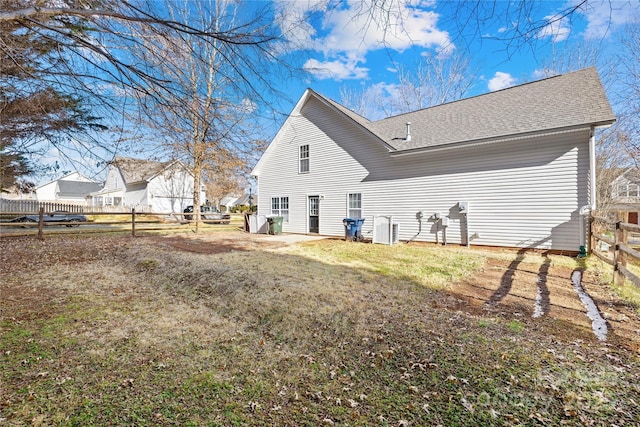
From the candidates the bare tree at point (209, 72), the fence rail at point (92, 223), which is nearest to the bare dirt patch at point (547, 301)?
the bare tree at point (209, 72)

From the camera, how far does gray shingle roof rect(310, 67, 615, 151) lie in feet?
27.2

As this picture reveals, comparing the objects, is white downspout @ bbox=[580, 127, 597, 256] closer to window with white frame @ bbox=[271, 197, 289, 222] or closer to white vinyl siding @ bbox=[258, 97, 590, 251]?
white vinyl siding @ bbox=[258, 97, 590, 251]

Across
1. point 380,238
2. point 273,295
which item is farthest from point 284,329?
point 380,238

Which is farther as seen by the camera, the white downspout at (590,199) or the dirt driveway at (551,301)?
the white downspout at (590,199)

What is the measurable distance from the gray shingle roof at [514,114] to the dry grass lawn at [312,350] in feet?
16.1

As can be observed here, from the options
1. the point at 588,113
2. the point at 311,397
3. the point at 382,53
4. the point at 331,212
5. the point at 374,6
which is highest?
the point at 588,113

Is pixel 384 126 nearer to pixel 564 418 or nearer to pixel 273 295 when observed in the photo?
pixel 273 295

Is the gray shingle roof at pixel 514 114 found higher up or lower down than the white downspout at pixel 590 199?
higher up

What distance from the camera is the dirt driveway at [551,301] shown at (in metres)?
3.54

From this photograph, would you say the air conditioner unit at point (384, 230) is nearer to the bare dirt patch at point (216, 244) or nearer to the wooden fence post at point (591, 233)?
the bare dirt patch at point (216, 244)

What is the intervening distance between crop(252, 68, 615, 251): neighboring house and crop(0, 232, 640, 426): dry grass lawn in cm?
358

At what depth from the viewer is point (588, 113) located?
797 cm

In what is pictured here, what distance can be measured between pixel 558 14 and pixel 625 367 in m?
3.14

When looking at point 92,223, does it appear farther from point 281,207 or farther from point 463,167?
point 463,167
